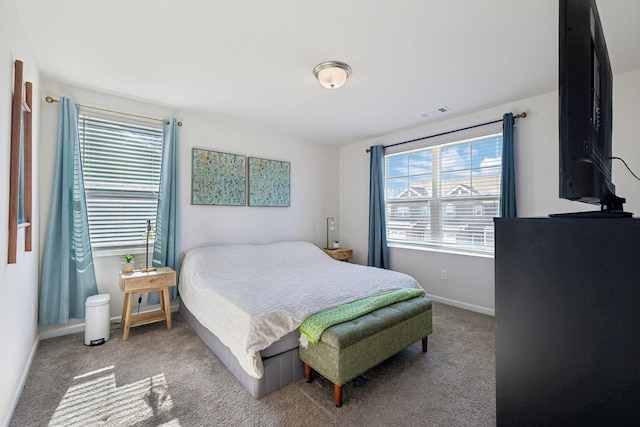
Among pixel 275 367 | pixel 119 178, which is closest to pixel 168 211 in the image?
pixel 119 178

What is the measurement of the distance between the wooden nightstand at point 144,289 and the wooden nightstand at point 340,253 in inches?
90.9

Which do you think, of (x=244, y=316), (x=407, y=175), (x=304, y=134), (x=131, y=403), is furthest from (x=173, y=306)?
(x=407, y=175)

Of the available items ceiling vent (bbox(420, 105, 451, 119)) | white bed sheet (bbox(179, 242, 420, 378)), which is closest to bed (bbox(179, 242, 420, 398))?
white bed sheet (bbox(179, 242, 420, 378))

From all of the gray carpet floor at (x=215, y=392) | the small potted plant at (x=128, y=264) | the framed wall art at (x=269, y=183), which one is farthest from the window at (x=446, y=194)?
the small potted plant at (x=128, y=264)

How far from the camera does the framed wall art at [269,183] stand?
400 centimetres

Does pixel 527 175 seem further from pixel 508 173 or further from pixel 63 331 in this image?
pixel 63 331

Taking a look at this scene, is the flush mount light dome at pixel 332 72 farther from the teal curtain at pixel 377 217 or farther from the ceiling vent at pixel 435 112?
the teal curtain at pixel 377 217

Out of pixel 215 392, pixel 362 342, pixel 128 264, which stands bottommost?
pixel 215 392

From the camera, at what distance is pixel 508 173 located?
10.3 ft

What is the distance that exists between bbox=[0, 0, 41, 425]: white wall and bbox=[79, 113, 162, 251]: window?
754mm

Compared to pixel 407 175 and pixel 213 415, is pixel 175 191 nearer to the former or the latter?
pixel 213 415

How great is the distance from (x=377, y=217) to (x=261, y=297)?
2.56 meters

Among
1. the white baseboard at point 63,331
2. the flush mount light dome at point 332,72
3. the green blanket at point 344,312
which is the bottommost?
the white baseboard at point 63,331

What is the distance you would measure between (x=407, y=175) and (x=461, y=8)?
103 inches
